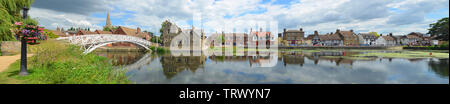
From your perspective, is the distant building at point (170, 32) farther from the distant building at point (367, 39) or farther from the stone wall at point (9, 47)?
the distant building at point (367, 39)

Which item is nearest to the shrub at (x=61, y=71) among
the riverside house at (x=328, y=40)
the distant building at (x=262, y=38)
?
the distant building at (x=262, y=38)

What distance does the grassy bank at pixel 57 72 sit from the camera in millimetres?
7551

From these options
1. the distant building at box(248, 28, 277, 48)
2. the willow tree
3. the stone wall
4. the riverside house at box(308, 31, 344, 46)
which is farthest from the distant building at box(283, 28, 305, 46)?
the stone wall

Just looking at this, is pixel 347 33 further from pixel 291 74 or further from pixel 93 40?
pixel 93 40

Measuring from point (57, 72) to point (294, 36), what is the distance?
7476 cm

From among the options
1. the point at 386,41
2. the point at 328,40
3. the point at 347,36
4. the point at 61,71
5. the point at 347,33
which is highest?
the point at 347,33

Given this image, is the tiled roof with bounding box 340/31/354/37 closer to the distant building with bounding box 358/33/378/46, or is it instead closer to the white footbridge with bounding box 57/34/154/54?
the distant building with bounding box 358/33/378/46

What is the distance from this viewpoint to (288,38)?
7475cm

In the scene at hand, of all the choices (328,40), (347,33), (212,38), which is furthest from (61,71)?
(347,33)

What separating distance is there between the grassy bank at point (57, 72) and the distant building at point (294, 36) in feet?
234

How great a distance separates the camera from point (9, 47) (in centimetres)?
2095

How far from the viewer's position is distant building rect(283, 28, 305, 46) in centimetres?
7281
